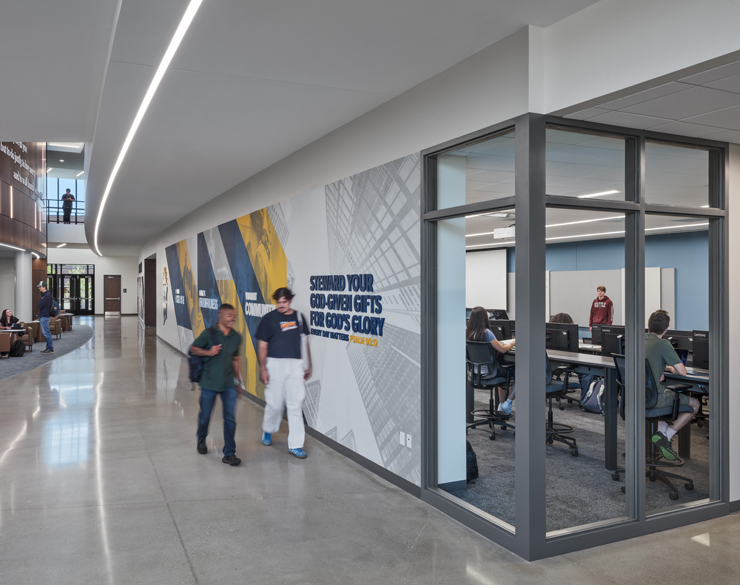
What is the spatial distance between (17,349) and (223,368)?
1065cm

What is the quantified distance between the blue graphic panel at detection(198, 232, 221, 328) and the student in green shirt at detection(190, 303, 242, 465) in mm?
5126

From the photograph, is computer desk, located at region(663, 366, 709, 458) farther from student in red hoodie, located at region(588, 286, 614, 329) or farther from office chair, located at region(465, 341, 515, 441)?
student in red hoodie, located at region(588, 286, 614, 329)

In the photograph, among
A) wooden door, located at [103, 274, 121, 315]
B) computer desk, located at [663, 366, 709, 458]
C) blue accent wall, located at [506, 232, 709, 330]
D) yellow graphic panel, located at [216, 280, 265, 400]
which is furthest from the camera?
wooden door, located at [103, 274, 121, 315]

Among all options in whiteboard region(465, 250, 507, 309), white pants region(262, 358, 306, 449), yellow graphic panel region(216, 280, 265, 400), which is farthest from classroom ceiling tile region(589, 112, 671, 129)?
whiteboard region(465, 250, 507, 309)

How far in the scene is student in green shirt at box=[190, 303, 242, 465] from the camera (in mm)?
5273

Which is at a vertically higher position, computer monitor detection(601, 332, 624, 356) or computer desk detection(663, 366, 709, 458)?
computer monitor detection(601, 332, 624, 356)

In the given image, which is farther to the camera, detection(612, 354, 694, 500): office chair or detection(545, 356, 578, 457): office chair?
detection(545, 356, 578, 457): office chair

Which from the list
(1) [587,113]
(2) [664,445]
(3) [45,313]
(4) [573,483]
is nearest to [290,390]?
(4) [573,483]

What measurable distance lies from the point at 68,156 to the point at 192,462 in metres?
26.1

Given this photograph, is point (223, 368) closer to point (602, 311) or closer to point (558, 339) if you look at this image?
point (558, 339)

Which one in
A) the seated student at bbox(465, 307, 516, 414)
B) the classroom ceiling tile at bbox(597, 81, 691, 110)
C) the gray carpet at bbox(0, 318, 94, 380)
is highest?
the classroom ceiling tile at bbox(597, 81, 691, 110)

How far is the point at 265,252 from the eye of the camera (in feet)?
25.5

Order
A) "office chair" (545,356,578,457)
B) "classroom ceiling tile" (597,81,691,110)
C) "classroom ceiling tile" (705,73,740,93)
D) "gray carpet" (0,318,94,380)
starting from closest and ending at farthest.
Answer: "classroom ceiling tile" (705,73,740,93), "classroom ceiling tile" (597,81,691,110), "office chair" (545,356,578,457), "gray carpet" (0,318,94,380)

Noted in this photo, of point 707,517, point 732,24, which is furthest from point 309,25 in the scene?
point 707,517
